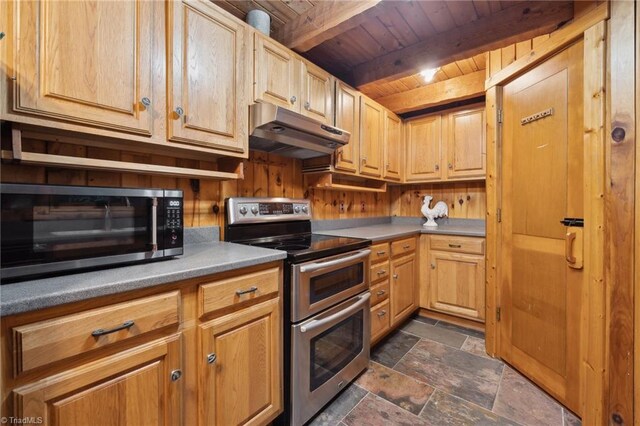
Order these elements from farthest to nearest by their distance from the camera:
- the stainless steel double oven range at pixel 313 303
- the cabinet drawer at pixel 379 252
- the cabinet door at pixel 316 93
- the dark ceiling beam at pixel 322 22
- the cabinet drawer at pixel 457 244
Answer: the cabinet drawer at pixel 457 244 → the cabinet drawer at pixel 379 252 → the cabinet door at pixel 316 93 → the dark ceiling beam at pixel 322 22 → the stainless steel double oven range at pixel 313 303

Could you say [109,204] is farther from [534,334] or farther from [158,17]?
[534,334]

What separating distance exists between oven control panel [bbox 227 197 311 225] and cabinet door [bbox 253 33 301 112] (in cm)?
64

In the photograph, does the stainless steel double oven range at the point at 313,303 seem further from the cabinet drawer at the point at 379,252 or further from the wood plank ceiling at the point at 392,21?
the wood plank ceiling at the point at 392,21

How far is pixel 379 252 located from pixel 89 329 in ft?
5.67

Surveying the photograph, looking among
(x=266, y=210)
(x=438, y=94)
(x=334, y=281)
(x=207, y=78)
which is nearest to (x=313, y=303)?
(x=334, y=281)

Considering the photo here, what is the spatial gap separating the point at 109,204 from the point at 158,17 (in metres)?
0.85

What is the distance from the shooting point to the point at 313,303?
1.43 metres

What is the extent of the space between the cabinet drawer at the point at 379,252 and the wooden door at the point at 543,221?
812mm

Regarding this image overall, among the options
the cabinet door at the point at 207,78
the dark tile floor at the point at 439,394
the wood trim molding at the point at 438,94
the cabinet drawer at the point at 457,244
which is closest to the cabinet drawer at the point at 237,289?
the cabinet door at the point at 207,78

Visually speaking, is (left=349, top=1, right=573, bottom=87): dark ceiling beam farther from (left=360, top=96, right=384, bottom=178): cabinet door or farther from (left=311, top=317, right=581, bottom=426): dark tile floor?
(left=311, top=317, right=581, bottom=426): dark tile floor

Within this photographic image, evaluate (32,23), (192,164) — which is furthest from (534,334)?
(32,23)

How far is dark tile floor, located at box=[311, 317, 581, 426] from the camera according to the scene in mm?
1458

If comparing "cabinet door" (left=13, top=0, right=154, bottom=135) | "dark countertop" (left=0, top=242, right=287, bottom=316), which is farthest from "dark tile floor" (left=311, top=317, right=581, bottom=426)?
"cabinet door" (left=13, top=0, right=154, bottom=135)

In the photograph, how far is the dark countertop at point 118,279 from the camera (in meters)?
0.71
